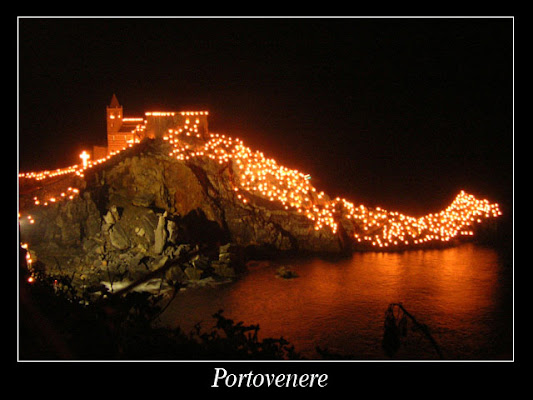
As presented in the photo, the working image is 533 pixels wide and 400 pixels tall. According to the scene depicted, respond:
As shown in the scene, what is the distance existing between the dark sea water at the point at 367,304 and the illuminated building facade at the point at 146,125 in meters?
6.84

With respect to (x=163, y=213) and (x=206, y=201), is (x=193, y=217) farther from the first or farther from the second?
(x=163, y=213)

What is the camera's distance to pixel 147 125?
17203 mm

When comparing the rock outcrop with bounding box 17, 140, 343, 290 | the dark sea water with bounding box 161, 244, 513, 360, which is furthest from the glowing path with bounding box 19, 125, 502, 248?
the dark sea water with bounding box 161, 244, 513, 360

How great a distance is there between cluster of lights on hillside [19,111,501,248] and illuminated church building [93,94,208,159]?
59mm

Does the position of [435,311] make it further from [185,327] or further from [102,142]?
[102,142]

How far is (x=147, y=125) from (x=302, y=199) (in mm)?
7138

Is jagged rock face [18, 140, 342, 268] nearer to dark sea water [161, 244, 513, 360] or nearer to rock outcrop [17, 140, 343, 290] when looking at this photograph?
rock outcrop [17, 140, 343, 290]

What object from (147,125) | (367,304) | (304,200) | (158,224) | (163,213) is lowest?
(367,304)

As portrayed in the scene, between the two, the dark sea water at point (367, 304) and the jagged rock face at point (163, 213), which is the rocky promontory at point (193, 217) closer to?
the jagged rock face at point (163, 213)

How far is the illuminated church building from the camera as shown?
679 inches

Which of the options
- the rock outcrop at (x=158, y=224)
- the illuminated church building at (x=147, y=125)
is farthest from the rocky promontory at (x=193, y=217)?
the illuminated church building at (x=147, y=125)

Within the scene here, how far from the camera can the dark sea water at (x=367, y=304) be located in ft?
28.3

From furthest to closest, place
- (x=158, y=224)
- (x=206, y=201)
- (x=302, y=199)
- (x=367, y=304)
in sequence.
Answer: (x=302, y=199)
(x=206, y=201)
(x=158, y=224)
(x=367, y=304)

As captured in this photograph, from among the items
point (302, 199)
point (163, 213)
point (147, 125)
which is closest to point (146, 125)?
point (147, 125)
